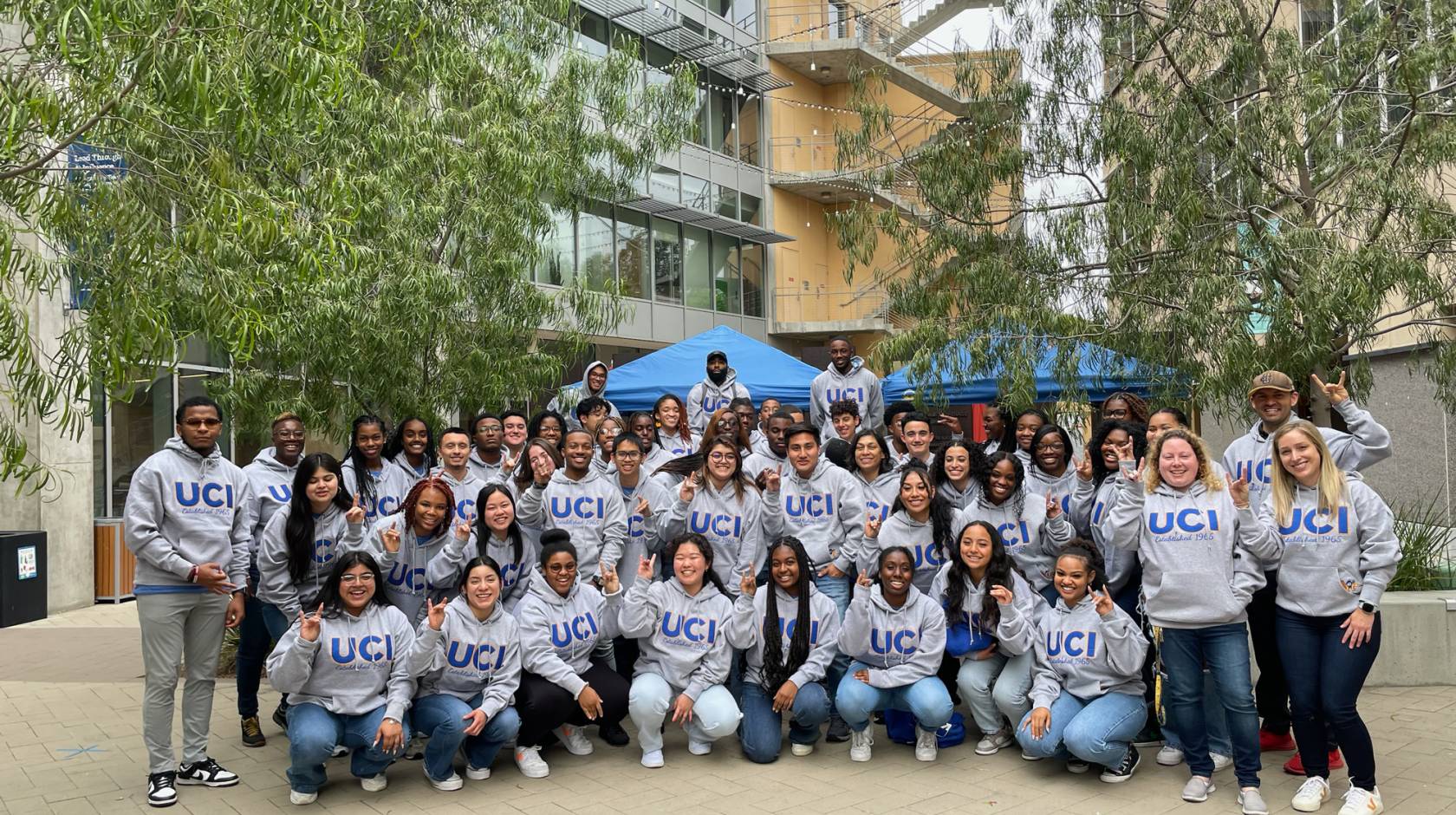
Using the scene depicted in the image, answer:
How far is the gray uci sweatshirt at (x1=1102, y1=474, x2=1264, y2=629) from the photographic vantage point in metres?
5.45

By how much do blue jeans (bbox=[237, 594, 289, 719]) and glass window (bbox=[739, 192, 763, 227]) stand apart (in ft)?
73.3

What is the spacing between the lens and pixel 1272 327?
7945mm

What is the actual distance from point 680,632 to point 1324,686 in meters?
3.39

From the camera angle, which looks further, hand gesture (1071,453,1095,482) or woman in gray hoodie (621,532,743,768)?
hand gesture (1071,453,1095,482)

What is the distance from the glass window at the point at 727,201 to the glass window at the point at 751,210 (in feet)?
1.29

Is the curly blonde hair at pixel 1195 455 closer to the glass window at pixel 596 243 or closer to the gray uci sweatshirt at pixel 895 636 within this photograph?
the gray uci sweatshirt at pixel 895 636

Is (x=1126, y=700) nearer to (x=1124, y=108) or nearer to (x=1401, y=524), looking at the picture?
(x=1401, y=524)

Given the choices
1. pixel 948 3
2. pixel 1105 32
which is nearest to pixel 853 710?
pixel 1105 32

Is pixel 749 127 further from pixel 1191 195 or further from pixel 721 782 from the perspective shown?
pixel 721 782

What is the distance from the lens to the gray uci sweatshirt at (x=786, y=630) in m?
6.61

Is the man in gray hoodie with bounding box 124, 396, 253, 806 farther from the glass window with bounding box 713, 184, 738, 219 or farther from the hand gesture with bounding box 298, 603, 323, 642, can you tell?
the glass window with bounding box 713, 184, 738, 219

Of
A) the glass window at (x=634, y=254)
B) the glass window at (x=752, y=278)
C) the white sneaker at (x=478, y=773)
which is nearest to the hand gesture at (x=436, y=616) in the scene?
the white sneaker at (x=478, y=773)

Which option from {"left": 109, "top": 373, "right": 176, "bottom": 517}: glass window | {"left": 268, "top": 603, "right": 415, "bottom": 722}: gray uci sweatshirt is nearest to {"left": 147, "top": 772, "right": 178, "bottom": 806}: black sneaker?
{"left": 268, "top": 603, "right": 415, "bottom": 722}: gray uci sweatshirt

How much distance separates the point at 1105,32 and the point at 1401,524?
4.60 metres
